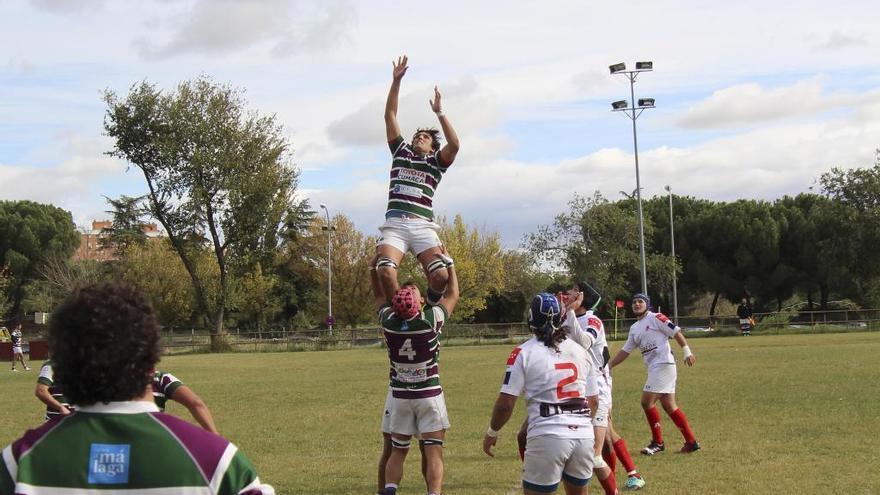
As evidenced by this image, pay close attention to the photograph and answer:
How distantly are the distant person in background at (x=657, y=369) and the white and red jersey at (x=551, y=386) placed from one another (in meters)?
5.96

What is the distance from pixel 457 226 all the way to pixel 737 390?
62.7 m

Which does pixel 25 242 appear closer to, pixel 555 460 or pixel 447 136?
pixel 447 136

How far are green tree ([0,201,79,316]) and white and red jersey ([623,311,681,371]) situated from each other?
81079 millimetres

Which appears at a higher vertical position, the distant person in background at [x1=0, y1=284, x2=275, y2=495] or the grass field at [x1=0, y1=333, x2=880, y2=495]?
the distant person in background at [x1=0, y1=284, x2=275, y2=495]

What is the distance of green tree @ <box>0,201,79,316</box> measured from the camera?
85562 millimetres

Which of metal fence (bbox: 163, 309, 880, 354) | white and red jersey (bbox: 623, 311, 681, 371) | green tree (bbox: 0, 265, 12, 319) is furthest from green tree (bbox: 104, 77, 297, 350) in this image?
white and red jersey (bbox: 623, 311, 681, 371)

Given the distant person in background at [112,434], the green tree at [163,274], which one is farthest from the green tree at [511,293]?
the distant person in background at [112,434]

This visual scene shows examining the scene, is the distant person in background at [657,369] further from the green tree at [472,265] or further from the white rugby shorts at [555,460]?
the green tree at [472,265]

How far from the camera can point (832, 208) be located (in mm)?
71688

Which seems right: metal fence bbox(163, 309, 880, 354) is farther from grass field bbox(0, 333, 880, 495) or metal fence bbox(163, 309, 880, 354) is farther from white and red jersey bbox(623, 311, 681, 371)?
white and red jersey bbox(623, 311, 681, 371)

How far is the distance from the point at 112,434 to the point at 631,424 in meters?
14.0

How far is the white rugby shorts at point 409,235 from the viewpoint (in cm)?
1030

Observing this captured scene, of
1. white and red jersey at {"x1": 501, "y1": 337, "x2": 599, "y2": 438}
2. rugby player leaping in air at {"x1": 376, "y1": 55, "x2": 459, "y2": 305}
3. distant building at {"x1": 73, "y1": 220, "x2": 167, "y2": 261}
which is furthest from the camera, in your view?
distant building at {"x1": 73, "y1": 220, "x2": 167, "y2": 261}

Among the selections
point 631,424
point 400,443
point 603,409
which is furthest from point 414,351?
point 631,424
